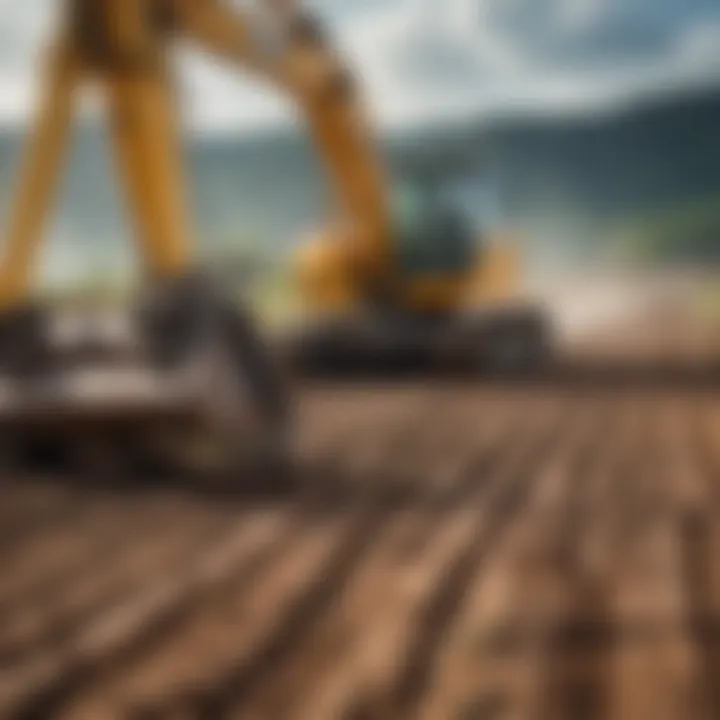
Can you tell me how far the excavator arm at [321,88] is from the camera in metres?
3.77

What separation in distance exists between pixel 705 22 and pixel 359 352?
6.83 feet

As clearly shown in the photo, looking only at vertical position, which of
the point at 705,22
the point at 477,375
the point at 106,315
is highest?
the point at 705,22

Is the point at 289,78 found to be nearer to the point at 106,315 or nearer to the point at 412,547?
the point at 106,315

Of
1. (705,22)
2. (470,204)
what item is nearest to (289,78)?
(470,204)

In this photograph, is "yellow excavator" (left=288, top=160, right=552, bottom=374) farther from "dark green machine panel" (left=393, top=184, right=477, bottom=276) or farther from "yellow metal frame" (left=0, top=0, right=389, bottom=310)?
"yellow metal frame" (left=0, top=0, right=389, bottom=310)

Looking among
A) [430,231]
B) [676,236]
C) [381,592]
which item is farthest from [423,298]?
[381,592]

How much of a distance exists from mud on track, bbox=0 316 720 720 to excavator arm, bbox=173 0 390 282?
3.94 feet

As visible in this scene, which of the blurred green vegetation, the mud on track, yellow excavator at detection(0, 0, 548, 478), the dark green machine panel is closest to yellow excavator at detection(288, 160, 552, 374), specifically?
the dark green machine panel

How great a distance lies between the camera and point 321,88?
16.1 feet

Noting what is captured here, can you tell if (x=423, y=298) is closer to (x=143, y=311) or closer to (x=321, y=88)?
(x=321, y=88)

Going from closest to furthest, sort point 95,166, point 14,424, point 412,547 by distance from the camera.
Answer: point 412,547
point 14,424
point 95,166

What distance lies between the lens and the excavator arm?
3.77 metres

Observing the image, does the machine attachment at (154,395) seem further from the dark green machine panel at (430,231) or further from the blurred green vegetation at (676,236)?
the blurred green vegetation at (676,236)

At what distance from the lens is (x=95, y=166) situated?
4863 mm
